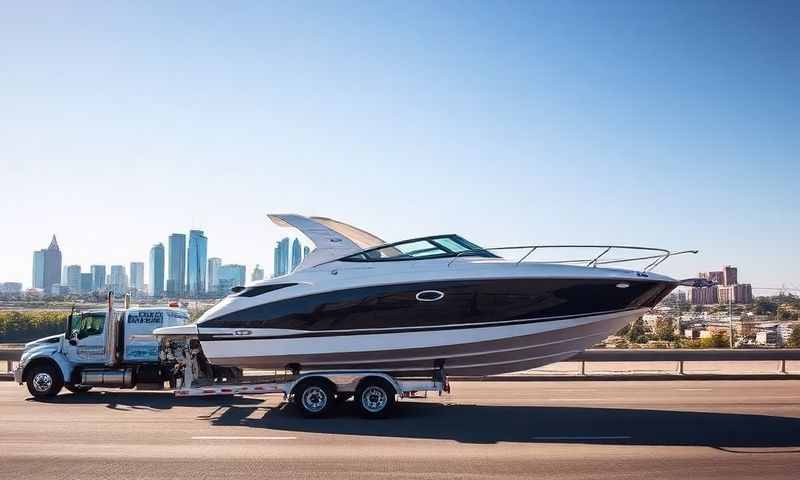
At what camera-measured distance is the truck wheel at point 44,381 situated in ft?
48.3

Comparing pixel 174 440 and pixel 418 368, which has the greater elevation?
pixel 418 368

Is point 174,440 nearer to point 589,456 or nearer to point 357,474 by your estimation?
point 357,474

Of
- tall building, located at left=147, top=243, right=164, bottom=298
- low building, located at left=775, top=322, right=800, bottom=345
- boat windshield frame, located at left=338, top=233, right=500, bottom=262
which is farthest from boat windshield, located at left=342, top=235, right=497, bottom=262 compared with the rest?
tall building, located at left=147, top=243, right=164, bottom=298

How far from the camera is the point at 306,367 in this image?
12570 mm

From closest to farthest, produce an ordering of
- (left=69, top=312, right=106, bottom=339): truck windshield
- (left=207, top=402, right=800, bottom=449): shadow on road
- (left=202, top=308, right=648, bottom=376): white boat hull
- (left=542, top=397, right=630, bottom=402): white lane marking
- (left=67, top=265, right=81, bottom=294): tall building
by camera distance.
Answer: (left=207, top=402, right=800, bottom=449): shadow on road → (left=202, top=308, right=648, bottom=376): white boat hull → (left=542, top=397, right=630, bottom=402): white lane marking → (left=69, top=312, right=106, bottom=339): truck windshield → (left=67, top=265, right=81, bottom=294): tall building

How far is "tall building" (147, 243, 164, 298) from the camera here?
200ft

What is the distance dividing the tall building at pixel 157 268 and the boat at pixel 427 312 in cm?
5017

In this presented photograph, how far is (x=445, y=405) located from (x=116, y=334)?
24.7 ft

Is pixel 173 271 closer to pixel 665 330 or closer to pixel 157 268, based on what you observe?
pixel 157 268

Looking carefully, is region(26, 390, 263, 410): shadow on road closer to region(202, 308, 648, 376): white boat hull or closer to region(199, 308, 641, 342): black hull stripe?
region(202, 308, 648, 376): white boat hull

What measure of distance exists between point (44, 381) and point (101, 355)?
1233mm

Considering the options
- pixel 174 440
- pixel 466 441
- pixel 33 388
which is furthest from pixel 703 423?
pixel 33 388

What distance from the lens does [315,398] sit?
1201 centimetres

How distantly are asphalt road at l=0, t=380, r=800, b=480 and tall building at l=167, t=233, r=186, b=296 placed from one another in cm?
3957
